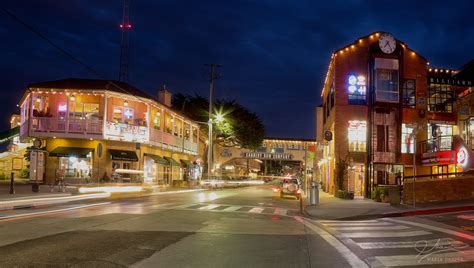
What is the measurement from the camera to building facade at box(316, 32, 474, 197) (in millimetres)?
35625

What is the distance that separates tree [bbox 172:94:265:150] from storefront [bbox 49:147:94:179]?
30.6 meters

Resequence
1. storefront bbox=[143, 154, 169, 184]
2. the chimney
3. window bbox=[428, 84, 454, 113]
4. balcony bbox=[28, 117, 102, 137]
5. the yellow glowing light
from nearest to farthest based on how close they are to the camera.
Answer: the yellow glowing light
window bbox=[428, 84, 454, 113]
balcony bbox=[28, 117, 102, 137]
storefront bbox=[143, 154, 169, 184]
the chimney

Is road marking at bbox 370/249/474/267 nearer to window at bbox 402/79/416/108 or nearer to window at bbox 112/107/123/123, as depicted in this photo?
window at bbox 402/79/416/108

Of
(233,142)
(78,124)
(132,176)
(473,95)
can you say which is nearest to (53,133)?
(78,124)

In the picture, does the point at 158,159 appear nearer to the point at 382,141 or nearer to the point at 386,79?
the point at 382,141

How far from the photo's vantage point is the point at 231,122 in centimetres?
7119

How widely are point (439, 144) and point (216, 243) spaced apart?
85.4 ft

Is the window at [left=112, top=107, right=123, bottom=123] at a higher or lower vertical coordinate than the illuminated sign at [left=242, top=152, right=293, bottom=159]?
higher

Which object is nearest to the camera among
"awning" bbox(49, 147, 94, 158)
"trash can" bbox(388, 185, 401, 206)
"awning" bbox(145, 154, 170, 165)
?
"trash can" bbox(388, 185, 401, 206)

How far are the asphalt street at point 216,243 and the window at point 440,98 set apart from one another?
23.8 metres

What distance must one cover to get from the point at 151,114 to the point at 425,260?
128 ft

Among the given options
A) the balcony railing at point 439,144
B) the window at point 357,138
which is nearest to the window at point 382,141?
the window at point 357,138

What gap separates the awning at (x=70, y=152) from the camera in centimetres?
3844

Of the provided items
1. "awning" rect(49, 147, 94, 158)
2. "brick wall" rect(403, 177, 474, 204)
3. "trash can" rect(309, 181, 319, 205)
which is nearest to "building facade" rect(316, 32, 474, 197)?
"trash can" rect(309, 181, 319, 205)
